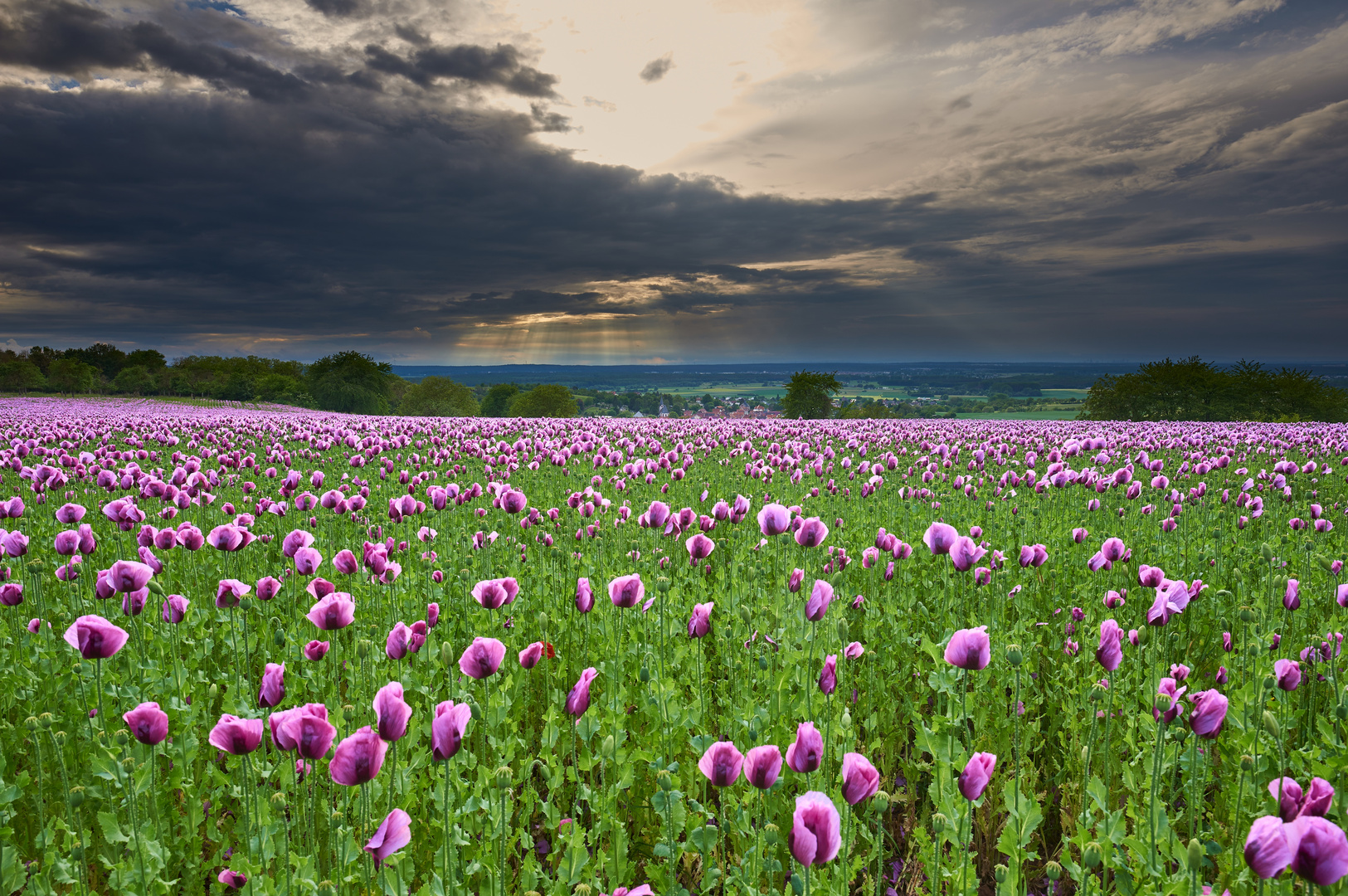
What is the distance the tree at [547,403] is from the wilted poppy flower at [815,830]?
81270 mm

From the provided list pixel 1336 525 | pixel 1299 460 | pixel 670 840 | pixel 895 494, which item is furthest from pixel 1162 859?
pixel 1299 460

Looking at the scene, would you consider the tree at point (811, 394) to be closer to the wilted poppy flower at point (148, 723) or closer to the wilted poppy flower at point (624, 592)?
the wilted poppy flower at point (624, 592)

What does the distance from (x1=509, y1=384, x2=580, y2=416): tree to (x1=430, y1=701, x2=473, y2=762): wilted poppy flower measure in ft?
265

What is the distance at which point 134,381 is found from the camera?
4043 inches

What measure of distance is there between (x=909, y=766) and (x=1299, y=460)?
703 inches

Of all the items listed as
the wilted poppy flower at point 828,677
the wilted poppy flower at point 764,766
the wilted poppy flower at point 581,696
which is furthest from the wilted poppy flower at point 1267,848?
the wilted poppy flower at point 581,696

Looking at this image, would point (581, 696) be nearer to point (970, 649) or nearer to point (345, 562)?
point (970, 649)

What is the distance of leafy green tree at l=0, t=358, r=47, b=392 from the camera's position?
291 ft

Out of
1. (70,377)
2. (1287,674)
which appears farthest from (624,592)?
(70,377)

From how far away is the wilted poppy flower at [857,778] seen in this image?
1.98 m

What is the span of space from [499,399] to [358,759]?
117390 millimetres

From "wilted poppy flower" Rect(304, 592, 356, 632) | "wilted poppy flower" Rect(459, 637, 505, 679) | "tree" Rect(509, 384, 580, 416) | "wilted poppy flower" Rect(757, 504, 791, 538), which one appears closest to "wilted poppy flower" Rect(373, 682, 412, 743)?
"wilted poppy flower" Rect(459, 637, 505, 679)

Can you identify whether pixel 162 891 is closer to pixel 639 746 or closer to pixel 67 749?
pixel 67 749

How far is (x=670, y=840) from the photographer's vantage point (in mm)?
2328
